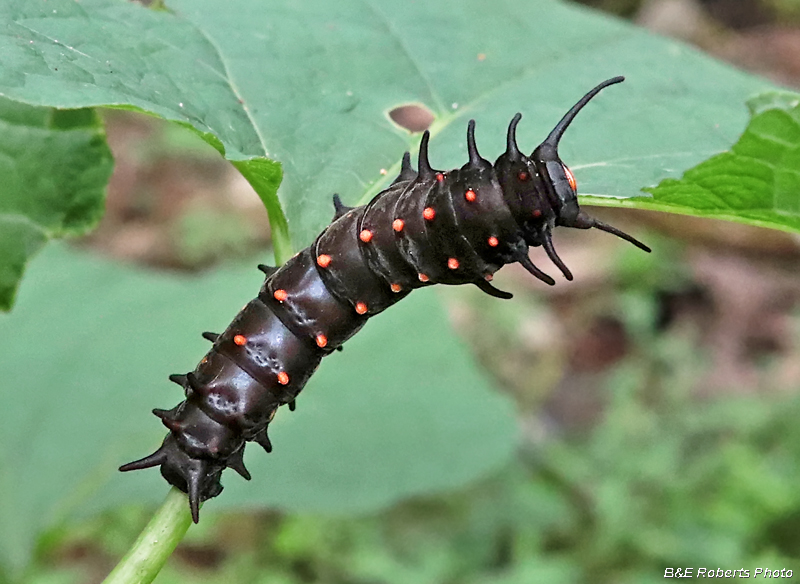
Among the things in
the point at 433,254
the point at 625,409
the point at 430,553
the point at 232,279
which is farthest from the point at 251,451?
the point at 625,409

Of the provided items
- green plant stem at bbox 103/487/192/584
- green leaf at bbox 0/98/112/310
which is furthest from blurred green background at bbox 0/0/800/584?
green plant stem at bbox 103/487/192/584

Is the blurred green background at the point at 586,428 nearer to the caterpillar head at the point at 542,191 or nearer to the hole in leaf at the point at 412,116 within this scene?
the hole in leaf at the point at 412,116

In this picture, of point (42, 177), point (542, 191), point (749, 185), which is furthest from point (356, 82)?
point (749, 185)

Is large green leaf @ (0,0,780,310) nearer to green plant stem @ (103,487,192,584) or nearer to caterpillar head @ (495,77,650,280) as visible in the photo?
caterpillar head @ (495,77,650,280)

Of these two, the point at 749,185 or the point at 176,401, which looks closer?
the point at 749,185

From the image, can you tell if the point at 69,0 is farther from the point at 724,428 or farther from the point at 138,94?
the point at 724,428

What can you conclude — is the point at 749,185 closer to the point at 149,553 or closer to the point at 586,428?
the point at 149,553
